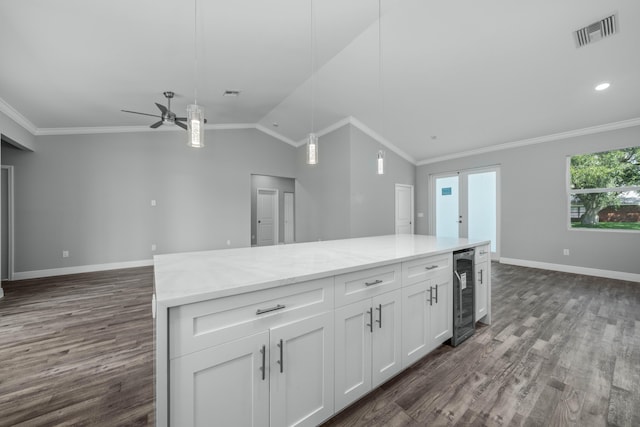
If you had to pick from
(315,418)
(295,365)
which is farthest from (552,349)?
(295,365)

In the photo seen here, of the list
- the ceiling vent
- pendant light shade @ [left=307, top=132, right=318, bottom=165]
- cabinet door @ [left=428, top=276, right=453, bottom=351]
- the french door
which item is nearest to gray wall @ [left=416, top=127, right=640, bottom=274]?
the french door

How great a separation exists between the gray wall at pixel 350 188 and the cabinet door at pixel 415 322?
344 cm

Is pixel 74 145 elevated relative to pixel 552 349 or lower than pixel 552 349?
elevated

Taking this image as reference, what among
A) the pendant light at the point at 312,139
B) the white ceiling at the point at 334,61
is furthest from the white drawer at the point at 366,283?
the white ceiling at the point at 334,61

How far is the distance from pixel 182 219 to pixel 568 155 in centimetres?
792

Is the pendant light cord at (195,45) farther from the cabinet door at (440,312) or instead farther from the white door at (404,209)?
the white door at (404,209)

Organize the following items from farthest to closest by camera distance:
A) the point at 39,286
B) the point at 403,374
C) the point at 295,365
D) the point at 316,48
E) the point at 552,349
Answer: the point at 39,286 → the point at 316,48 → the point at 552,349 → the point at 403,374 → the point at 295,365

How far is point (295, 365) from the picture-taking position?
1.21m

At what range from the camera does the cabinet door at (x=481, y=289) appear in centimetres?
245

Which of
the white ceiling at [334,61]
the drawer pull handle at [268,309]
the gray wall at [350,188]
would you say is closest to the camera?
the drawer pull handle at [268,309]

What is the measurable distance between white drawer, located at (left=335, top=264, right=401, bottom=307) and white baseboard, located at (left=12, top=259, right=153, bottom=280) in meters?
5.55

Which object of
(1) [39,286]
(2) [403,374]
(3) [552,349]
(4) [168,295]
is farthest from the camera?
(1) [39,286]

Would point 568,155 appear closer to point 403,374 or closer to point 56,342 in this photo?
point 403,374

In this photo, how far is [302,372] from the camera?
1.23m
